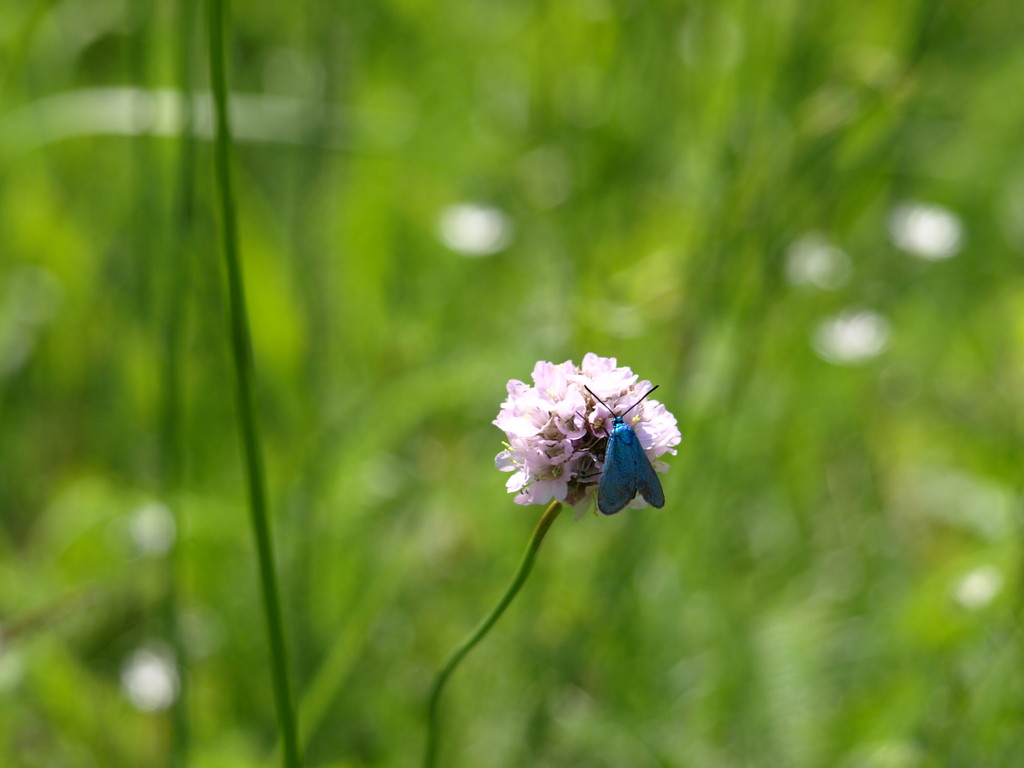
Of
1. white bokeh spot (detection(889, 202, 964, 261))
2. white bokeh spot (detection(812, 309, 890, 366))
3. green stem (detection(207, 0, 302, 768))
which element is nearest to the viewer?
green stem (detection(207, 0, 302, 768))

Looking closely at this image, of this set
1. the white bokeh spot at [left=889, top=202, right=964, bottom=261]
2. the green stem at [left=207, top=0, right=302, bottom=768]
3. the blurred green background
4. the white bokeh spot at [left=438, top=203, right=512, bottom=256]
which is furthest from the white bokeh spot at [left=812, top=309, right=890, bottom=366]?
the green stem at [left=207, top=0, right=302, bottom=768]

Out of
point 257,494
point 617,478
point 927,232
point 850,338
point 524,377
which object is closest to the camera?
point 617,478

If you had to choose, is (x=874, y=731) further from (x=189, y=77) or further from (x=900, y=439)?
(x=189, y=77)

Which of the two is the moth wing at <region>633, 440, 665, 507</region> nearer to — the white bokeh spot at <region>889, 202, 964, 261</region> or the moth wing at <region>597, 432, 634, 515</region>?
the moth wing at <region>597, 432, 634, 515</region>

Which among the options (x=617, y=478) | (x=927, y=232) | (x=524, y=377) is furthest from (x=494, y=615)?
(x=927, y=232)

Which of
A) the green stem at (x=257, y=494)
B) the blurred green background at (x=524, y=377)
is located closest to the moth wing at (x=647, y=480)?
the green stem at (x=257, y=494)

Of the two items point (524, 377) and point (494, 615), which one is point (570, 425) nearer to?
point (494, 615)

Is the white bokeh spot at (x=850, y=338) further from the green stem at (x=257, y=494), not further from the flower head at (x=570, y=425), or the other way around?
the green stem at (x=257, y=494)
